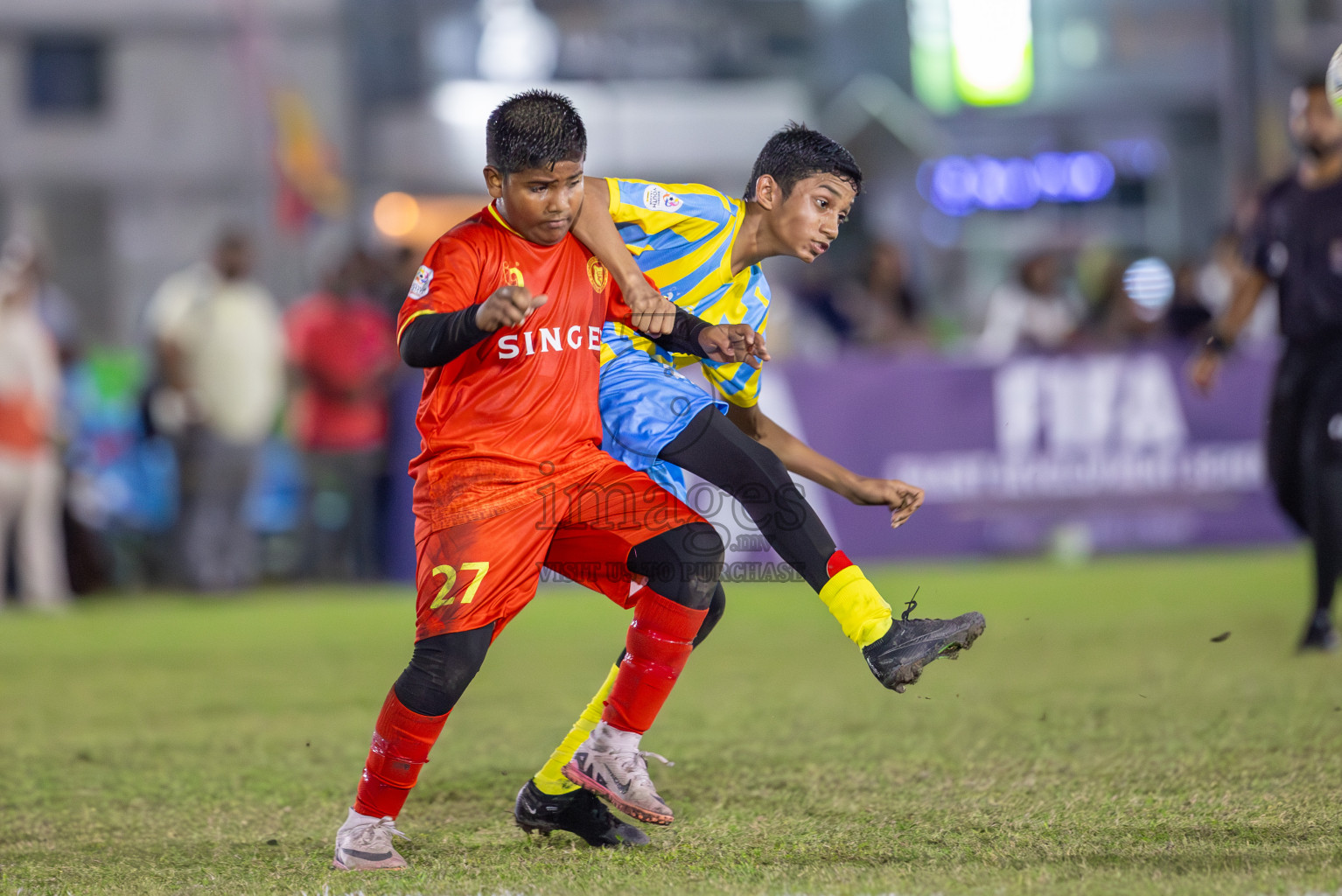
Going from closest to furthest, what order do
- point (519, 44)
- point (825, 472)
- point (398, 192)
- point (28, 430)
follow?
point (825, 472) < point (28, 430) < point (398, 192) < point (519, 44)

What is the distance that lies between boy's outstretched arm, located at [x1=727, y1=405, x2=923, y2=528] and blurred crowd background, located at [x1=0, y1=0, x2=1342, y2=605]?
20.3 feet

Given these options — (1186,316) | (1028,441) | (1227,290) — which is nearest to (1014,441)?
(1028,441)

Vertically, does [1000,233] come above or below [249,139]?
below

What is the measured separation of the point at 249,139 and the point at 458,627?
1560 cm

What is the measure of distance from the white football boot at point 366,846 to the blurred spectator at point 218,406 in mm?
6839

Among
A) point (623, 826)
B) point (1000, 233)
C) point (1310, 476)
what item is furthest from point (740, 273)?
point (1000, 233)

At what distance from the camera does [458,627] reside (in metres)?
3.30

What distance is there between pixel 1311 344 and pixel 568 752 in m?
3.95

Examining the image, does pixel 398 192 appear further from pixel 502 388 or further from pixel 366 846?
pixel 366 846

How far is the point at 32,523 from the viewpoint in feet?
31.1

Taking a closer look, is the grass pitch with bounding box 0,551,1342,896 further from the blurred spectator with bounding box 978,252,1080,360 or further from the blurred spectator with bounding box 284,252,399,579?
the blurred spectator with bounding box 978,252,1080,360

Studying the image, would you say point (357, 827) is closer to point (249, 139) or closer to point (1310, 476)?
point (1310, 476)

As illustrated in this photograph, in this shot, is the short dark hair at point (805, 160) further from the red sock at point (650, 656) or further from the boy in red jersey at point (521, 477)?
the red sock at point (650, 656)

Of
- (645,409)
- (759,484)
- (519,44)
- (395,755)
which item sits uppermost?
(519,44)
